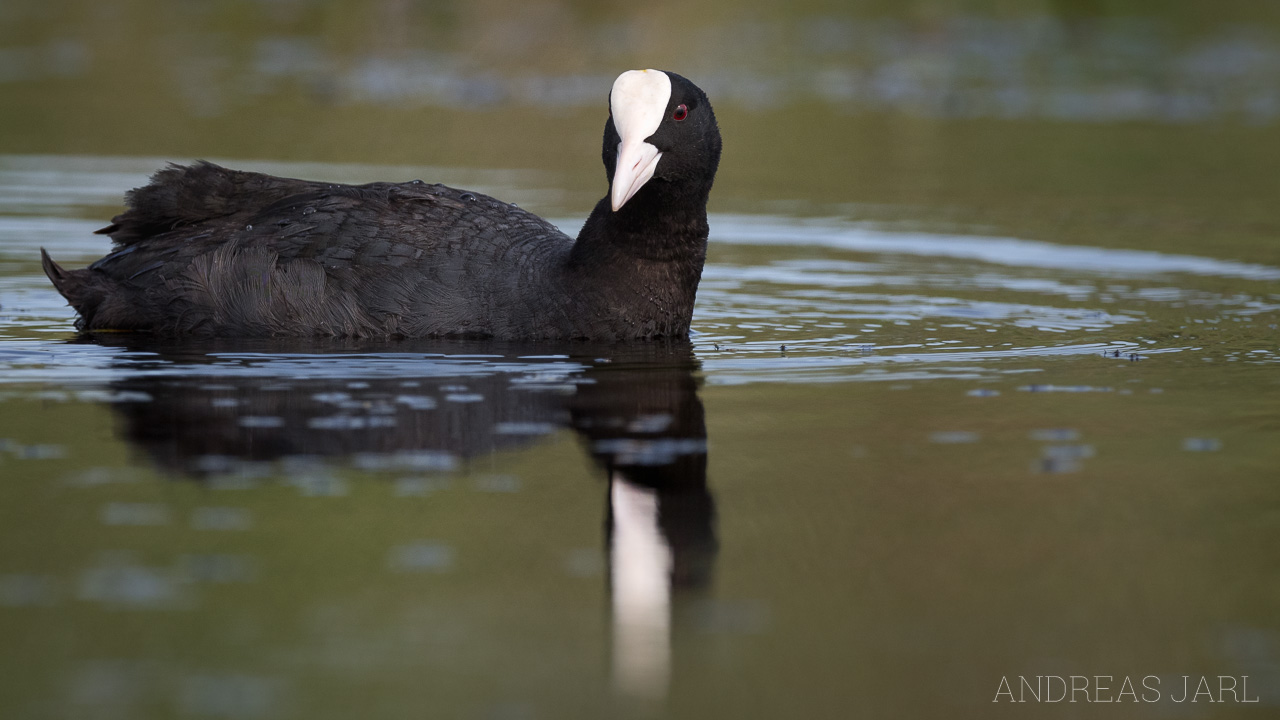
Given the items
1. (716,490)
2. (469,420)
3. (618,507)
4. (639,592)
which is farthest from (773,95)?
(639,592)

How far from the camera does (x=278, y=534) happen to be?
4.36 m

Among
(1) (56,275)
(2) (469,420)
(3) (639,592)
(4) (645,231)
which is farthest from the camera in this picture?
(1) (56,275)

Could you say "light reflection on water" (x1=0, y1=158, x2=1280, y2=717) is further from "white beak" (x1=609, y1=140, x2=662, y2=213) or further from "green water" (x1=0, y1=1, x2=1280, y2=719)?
"white beak" (x1=609, y1=140, x2=662, y2=213)

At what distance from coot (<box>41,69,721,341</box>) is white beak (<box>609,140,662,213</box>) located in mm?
19

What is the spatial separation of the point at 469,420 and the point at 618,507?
41.8 inches

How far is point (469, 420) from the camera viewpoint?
563cm

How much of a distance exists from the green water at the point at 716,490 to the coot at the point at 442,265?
0.24 metres

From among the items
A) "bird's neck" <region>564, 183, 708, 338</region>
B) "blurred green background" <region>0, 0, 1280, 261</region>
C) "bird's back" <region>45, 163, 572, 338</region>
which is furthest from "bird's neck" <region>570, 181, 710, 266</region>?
"blurred green background" <region>0, 0, 1280, 261</region>

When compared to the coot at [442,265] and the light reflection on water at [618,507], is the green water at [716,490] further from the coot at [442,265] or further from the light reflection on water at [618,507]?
the coot at [442,265]

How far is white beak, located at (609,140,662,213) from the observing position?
22.0 feet

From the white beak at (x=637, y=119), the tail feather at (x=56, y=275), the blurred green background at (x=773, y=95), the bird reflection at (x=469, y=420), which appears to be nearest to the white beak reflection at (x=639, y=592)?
the bird reflection at (x=469, y=420)

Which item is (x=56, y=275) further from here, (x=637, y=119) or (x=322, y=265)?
(x=637, y=119)

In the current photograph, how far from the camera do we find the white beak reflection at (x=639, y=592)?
3551 mm

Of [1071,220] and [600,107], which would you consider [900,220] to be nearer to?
[1071,220]
